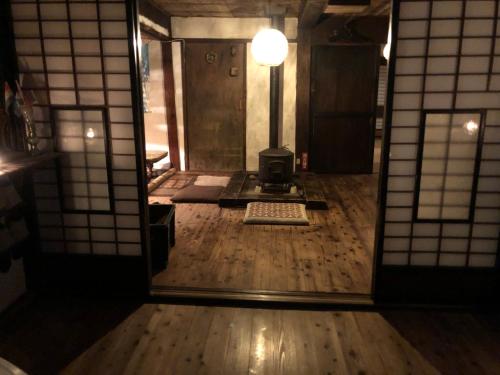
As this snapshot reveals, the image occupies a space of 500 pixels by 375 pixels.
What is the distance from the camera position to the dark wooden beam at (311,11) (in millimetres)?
4966

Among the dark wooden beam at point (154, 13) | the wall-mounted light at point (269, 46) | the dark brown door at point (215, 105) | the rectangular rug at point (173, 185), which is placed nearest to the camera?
the wall-mounted light at point (269, 46)

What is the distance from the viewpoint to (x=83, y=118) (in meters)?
3.13

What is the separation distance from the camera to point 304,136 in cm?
748

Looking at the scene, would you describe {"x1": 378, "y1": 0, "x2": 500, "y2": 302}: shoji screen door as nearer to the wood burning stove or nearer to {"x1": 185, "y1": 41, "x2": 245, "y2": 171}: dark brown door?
the wood burning stove

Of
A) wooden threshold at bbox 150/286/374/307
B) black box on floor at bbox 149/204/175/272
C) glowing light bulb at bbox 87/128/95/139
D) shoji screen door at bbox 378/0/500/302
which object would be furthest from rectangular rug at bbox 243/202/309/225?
glowing light bulb at bbox 87/128/95/139

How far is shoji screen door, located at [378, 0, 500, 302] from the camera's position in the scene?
277cm

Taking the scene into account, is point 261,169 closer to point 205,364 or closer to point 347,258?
point 347,258

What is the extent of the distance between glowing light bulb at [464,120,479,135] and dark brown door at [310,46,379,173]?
4.51 meters

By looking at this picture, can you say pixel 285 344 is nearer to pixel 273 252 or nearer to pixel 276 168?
pixel 273 252

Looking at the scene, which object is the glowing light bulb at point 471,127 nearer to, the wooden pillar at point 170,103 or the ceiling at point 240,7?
the ceiling at point 240,7

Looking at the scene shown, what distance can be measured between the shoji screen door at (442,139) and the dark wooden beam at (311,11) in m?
2.27

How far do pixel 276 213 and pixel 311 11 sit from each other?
2.66 metres

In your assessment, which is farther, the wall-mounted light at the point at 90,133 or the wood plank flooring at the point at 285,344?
the wall-mounted light at the point at 90,133

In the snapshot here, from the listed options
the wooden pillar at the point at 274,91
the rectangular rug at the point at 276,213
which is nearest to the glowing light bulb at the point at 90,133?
the rectangular rug at the point at 276,213
